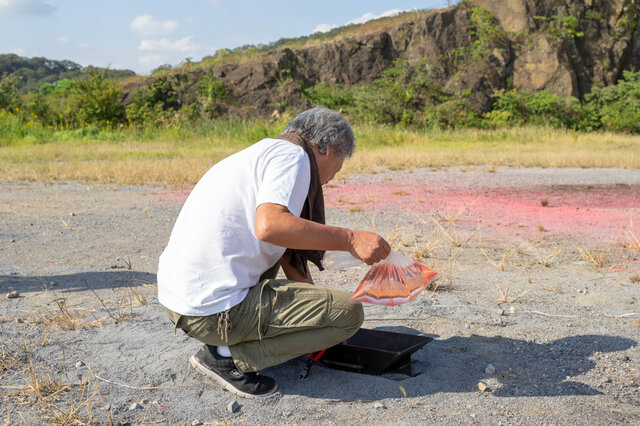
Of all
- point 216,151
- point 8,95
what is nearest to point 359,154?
point 216,151

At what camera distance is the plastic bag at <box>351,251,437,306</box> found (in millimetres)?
3180

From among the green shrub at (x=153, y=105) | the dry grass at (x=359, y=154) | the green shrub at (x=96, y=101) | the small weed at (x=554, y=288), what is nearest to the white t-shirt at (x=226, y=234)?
the small weed at (x=554, y=288)

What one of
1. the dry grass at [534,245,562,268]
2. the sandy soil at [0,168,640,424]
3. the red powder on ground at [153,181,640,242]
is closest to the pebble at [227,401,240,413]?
the sandy soil at [0,168,640,424]

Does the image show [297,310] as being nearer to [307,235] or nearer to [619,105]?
[307,235]

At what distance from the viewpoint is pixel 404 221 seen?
7711 millimetres

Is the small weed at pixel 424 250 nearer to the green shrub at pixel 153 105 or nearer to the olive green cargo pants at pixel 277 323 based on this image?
the olive green cargo pants at pixel 277 323

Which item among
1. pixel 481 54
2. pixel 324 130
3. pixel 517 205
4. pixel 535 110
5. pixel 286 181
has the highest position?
pixel 481 54

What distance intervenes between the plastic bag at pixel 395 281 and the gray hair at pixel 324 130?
2.00ft

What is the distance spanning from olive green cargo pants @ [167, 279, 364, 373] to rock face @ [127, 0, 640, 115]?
25764 millimetres

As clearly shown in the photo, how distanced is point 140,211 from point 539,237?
520cm

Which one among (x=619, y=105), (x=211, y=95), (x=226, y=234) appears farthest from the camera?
(x=211, y=95)

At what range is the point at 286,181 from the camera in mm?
2701

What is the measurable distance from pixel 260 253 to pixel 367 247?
51cm

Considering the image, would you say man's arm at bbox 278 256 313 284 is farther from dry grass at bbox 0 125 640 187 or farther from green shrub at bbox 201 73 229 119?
green shrub at bbox 201 73 229 119
